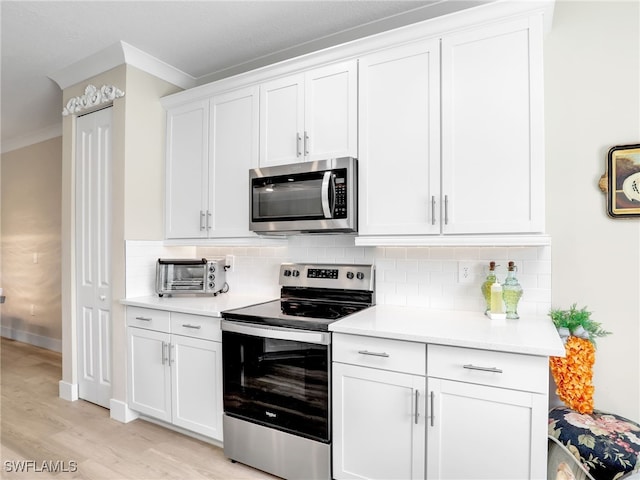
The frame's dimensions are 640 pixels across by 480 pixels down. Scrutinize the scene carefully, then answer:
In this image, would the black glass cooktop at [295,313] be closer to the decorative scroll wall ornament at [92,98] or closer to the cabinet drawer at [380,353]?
the cabinet drawer at [380,353]

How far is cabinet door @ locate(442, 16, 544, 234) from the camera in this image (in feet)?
5.87

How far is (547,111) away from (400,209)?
959mm

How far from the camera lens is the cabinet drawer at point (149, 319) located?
254cm

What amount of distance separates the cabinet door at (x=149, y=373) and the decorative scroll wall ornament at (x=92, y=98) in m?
1.71

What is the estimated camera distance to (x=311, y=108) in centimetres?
235

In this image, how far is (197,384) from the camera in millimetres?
2391

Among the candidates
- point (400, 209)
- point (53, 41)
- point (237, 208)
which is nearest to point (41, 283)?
point (53, 41)

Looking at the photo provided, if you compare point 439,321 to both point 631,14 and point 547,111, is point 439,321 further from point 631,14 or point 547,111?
point 631,14

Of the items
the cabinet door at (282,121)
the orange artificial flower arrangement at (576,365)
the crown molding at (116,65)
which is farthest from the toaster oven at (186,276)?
the orange artificial flower arrangement at (576,365)

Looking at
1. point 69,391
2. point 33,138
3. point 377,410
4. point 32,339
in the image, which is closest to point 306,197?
point 377,410

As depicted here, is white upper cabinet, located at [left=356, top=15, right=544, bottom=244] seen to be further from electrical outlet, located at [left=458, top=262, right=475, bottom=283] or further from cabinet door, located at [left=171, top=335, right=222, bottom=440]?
cabinet door, located at [left=171, top=335, right=222, bottom=440]

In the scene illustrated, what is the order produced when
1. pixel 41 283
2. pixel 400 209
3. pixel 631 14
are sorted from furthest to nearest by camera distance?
pixel 41 283, pixel 400 209, pixel 631 14

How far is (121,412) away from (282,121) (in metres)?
2.35

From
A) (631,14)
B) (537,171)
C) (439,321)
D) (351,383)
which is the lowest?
(351,383)
